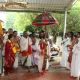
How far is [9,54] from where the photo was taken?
1362cm

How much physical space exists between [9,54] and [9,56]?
11cm

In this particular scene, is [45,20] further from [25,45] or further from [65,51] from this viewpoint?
[65,51]

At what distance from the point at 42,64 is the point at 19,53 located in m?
1.40

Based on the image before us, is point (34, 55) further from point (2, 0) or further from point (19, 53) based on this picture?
point (2, 0)

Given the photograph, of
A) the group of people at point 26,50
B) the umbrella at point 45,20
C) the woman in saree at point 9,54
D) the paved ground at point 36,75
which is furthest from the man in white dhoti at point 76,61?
the woman in saree at point 9,54

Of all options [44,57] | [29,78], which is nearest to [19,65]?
[44,57]

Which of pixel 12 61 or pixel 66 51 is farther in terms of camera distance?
pixel 66 51

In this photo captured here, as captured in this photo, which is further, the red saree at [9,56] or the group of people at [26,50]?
the group of people at [26,50]

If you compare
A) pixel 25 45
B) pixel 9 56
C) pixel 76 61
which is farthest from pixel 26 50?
pixel 76 61

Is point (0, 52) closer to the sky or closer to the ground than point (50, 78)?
closer to the sky

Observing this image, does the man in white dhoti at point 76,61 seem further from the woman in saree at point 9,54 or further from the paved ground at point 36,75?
the woman in saree at point 9,54

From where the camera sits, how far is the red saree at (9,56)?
13.4 meters

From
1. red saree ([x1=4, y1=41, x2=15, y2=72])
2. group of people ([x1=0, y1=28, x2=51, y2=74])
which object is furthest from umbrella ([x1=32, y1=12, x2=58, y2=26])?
red saree ([x1=4, y1=41, x2=15, y2=72])

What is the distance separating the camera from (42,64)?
14172 millimetres
